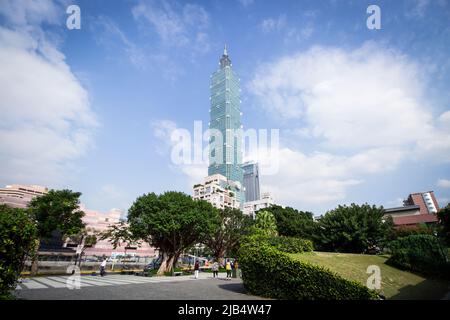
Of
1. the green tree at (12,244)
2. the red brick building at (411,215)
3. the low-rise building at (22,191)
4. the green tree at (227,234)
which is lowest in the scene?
the green tree at (12,244)

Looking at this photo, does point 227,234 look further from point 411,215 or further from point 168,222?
point 411,215

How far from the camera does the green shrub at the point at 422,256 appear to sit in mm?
20031

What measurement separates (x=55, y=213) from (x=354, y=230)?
3515cm

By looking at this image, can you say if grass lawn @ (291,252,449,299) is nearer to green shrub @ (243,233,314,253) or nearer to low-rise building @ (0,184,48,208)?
green shrub @ (243,233,314,253)

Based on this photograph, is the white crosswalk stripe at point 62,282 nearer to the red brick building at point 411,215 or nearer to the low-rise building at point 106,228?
the red brick building at point 411,215

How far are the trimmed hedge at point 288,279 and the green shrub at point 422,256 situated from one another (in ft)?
46.2

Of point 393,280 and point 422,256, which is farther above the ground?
point 422,256

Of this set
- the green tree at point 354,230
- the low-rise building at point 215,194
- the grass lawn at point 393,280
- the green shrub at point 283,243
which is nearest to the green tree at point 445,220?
the green tree at point 354,230

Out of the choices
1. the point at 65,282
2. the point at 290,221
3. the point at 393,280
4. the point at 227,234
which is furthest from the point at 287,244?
the point at 290,221

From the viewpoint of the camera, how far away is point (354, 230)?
3023 centimetres

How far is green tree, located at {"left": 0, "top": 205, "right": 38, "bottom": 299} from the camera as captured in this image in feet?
23.9

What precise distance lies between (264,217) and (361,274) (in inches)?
843
